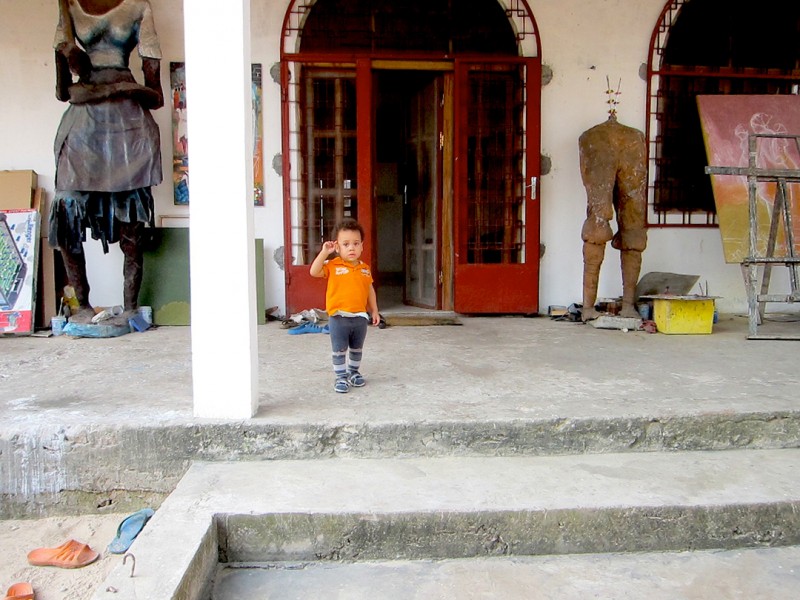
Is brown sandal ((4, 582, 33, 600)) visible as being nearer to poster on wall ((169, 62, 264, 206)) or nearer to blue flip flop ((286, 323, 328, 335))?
blue flip flop ((286, 323, 328, 335))

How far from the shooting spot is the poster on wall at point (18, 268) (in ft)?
16.0

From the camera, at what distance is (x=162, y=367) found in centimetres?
372

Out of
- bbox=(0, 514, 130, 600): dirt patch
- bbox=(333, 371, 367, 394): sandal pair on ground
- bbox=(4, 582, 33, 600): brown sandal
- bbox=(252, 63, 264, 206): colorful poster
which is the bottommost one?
bbox=(0, 514, 130, 600): dirt patch

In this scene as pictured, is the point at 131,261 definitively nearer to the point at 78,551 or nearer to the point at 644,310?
the point at 78,551

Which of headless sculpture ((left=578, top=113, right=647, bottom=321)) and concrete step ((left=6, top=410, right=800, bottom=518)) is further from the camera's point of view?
headless sculpture ((left=578, top=113, right=647, bottom=321))

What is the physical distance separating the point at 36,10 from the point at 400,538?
5.33 metres

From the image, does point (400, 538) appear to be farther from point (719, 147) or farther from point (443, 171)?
point (719, 147)

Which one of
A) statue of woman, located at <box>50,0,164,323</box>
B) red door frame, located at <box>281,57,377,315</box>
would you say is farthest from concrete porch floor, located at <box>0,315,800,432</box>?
statue of woman, located at <box>50,0,164,323</box>

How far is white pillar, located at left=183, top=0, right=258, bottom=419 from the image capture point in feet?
8.63

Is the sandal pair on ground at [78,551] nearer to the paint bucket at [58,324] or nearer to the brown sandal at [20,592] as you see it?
the brown sandal at [20,592]

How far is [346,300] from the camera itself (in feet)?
10.7

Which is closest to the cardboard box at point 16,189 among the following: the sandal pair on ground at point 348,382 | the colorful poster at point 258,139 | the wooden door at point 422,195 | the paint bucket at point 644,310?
the colorful poster at point 258,139

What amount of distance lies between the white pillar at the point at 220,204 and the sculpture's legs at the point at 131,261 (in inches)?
99.6

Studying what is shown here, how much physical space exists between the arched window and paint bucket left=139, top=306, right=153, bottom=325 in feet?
14.6
